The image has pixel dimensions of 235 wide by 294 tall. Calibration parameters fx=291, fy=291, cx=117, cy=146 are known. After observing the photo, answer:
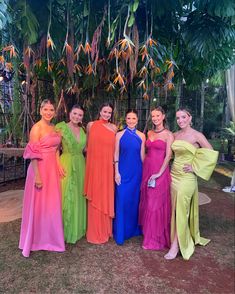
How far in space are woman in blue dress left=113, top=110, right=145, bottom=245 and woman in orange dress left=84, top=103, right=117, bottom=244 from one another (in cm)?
8

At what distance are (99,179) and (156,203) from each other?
69 centimetres

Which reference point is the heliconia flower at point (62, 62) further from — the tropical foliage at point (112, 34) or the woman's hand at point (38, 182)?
the woman's hand at point (38, 182)

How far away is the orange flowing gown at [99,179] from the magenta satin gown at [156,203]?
1.33ft

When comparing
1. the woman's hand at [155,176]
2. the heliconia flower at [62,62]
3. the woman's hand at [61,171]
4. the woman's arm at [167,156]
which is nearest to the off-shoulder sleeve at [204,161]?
the woman's arm at [167,156]

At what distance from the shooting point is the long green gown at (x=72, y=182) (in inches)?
123

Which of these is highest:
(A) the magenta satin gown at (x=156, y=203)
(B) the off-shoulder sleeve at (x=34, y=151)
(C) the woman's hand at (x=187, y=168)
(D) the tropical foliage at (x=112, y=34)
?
(D) the tropical foliage at (x=112, y=34)

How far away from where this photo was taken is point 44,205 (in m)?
3.02

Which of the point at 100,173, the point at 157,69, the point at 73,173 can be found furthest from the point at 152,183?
A: the point at 157,69

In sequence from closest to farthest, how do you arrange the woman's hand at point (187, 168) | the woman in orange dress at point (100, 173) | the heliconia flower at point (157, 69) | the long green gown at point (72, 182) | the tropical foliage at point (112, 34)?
the tropical foliage at point (112, 34) → the woman's hand at point (187, 168) → the long green gown at point (72, 182) → the woman in orange dress at point (100, 173) → the heliconia flower at point (157, 69)

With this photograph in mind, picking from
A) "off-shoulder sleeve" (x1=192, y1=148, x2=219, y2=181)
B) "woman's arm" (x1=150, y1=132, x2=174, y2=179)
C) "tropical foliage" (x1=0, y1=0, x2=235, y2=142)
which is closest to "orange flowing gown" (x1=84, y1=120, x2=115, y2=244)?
"woman's arm" (x1=150, y1=132, x2=174, y2=179)

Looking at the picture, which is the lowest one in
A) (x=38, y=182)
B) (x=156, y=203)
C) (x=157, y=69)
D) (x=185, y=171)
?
(x=156, y=203)

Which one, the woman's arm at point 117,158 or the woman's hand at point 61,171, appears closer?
the woman's hand at point 61,171

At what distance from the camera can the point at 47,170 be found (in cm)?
300

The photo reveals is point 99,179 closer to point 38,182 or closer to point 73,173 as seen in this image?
point 73,173
